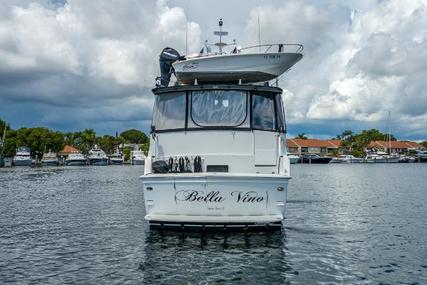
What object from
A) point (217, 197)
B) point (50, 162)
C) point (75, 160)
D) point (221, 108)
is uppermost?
point (221, 108)

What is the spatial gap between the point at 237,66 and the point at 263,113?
5.97 ft

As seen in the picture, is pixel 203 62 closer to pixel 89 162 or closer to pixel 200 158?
pixel 200 158

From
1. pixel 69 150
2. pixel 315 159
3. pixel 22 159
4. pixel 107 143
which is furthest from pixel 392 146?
pixel 22 159

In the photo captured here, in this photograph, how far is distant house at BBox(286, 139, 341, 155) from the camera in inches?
7023

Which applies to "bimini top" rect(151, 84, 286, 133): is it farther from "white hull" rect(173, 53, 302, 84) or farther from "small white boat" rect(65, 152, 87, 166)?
"small white boat" rect(65, 152, 87, 166)

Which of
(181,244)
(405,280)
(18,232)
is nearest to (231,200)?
(181,244)

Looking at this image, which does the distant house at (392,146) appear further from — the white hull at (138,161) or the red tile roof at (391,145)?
the white hull at (138,161)

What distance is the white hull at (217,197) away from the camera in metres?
12.9

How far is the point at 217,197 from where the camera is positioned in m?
13.0

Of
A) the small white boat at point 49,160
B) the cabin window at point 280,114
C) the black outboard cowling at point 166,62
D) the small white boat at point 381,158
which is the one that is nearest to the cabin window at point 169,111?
the black outboard cowling at point 166,62

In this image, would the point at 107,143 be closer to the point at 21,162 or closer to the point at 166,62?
the point at 21,162

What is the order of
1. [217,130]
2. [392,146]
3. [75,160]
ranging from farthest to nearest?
[392,146] < [75,160] < [217,130]

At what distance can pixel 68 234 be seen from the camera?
16500mm

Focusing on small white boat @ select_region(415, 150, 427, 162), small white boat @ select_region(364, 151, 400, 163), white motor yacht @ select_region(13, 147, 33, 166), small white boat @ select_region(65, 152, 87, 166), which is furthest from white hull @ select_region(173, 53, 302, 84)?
small white boat @ select_region(415, 150, 427, 162)
